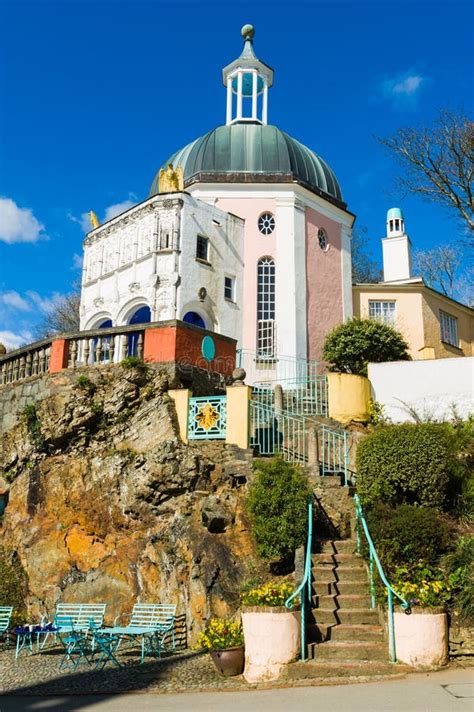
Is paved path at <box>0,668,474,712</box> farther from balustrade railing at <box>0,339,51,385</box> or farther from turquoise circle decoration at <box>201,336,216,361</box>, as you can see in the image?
balustrade railing at <box>0,339,51,385</box>

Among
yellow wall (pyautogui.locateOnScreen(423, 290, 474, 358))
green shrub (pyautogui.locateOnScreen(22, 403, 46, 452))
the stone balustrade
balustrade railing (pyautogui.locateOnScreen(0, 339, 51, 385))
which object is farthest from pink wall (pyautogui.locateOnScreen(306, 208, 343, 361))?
green shrub (pyautogui.locateOnScreen(22, 403, 46, 452))

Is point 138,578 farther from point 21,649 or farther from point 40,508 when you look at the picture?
point 40,508

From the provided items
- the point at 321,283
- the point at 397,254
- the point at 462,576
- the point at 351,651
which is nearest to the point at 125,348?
the point at 351,651

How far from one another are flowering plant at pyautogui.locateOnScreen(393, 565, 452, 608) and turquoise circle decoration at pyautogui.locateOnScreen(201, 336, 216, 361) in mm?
7103

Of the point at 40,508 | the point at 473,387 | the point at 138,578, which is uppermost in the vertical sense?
the point at 473,387

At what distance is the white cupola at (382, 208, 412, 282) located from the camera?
29469mm

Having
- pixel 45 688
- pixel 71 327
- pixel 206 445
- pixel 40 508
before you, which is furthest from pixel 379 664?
pixel 71 327

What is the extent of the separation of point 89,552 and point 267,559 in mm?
3909

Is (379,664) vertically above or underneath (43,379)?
underneath

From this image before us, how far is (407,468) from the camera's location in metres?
11.5

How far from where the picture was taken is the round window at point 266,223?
24297mm

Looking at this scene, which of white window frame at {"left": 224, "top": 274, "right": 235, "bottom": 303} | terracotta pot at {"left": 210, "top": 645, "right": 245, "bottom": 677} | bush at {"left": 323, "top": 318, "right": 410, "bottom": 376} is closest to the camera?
terracotta pot at {"left": 210, "top": 645, "right": 245, "bottom": 677}

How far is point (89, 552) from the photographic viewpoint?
13.0 meters

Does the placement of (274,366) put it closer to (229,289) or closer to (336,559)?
(229,289)
